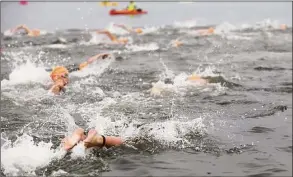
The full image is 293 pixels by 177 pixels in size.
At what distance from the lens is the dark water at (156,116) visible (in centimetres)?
684

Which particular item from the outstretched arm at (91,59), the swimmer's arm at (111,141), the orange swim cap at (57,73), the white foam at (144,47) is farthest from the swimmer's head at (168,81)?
the white foam at (144,47)

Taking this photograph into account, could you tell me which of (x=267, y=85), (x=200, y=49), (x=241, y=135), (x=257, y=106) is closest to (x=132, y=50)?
(x=200, y=49)

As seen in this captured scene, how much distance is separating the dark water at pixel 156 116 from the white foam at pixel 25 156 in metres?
0.01

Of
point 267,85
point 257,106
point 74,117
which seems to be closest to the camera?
point 74,117

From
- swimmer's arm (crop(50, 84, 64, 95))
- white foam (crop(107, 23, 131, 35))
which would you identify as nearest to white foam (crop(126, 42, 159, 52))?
white foam (crop(107, 23, 131, 35))

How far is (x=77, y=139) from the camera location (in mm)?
7141

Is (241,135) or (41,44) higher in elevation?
(41,44)

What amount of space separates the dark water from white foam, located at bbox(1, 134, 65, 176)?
0.01m

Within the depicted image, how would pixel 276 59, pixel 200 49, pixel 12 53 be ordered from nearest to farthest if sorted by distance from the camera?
pixel 276 59
pixel 12 53
pixel 200 49

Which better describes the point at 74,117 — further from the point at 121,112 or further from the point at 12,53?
the point at 12,53

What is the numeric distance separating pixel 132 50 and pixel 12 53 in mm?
4980

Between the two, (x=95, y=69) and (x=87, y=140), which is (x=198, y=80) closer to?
(x=95, y=69)

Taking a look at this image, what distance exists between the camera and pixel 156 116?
30.8 feet

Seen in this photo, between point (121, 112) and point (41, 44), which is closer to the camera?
point (121, 112)
